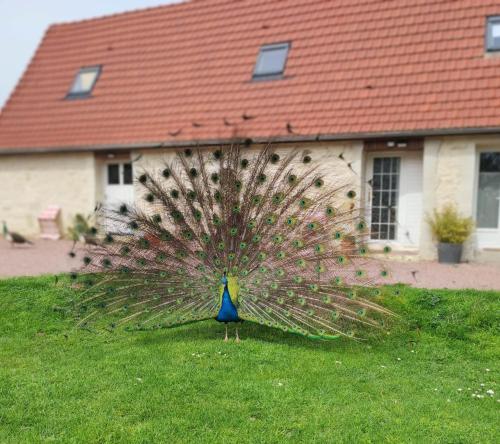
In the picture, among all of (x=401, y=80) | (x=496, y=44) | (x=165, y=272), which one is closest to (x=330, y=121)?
Result: (x=401, y=80)

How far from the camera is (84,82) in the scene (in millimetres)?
15812

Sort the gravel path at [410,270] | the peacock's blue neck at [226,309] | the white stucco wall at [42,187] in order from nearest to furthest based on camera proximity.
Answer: the peacock's blue neck at [226,309], the gravel path at [410,270], the white stucco wall at [42,187]

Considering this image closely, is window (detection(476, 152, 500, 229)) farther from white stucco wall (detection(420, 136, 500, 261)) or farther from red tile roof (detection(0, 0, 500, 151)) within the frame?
red tile roof (detection(0, 0, 500, 151))

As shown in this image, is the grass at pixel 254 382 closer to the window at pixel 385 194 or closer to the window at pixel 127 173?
the window at pixel 385 194

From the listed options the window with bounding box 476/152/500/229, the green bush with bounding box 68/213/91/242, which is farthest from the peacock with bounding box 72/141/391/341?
the green bush with bounding box 68/213/91/242

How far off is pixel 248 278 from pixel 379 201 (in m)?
6.81

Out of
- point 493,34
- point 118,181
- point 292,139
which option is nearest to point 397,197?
point 292,139

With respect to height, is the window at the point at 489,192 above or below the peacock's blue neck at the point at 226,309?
above

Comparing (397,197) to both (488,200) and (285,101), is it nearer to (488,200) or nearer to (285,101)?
(488,200)

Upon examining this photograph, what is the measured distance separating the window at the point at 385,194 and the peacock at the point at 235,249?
6029 mm

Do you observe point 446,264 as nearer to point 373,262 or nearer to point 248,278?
point 373,262

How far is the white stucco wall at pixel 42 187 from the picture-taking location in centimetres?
1433

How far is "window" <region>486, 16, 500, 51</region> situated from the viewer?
10.7 m

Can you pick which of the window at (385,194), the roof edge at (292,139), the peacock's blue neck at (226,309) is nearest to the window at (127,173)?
the roof edge at (292,139)
